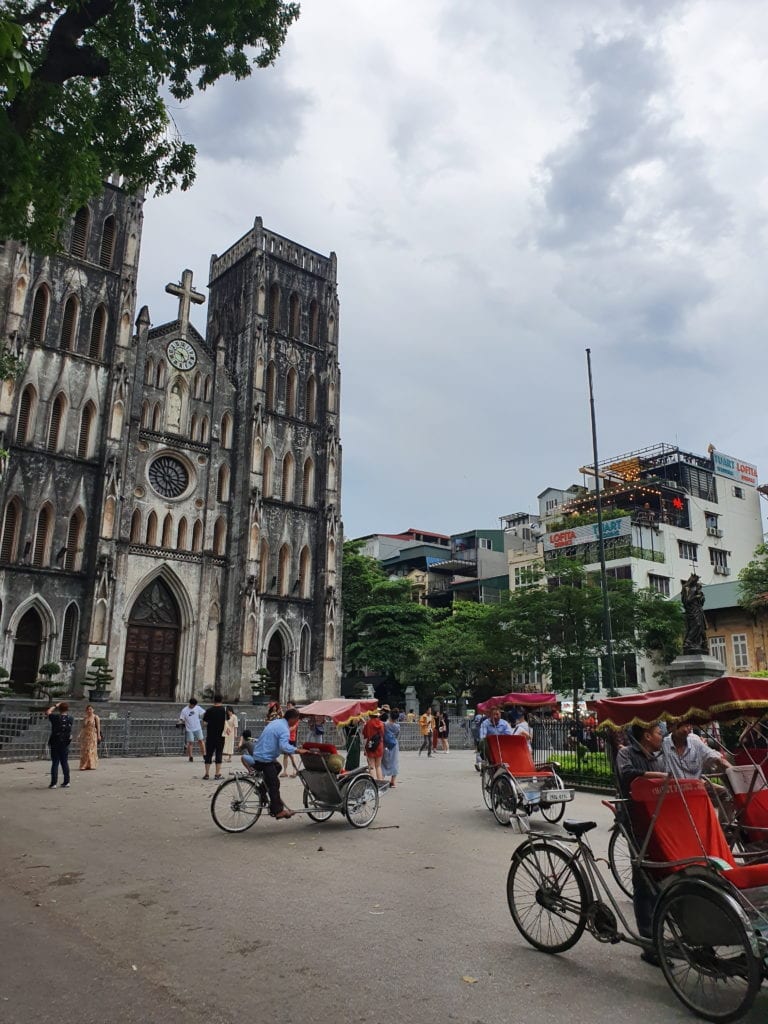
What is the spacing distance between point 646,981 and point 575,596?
2441 centimetres

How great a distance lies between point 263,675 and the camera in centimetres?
3145

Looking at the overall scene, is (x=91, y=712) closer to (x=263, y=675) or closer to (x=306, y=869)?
(x=306, y=869)

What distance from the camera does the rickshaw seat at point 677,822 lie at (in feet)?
17.4

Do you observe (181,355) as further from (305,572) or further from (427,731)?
(427,731)

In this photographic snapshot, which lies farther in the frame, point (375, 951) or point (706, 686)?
point (706, 686)

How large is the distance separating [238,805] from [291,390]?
2859cm

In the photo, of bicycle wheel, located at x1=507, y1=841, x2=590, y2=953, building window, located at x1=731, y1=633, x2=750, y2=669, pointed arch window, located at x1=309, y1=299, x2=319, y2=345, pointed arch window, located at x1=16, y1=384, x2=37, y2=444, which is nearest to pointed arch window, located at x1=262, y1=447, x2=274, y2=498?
pointed arch window, located at x1=309, y1=299, x2=319, y2=345

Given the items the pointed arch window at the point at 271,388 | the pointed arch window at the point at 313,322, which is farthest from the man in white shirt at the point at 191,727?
the pointed arch window at the point at 313,322

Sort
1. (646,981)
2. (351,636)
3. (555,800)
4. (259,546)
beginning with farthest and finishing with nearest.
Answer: (351,636), (259,546), (555,800), (646,981)

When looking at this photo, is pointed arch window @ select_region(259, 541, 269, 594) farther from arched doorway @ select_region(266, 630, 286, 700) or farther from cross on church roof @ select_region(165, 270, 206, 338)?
cross on church roof @ select_region(165, 270, 206, 338)

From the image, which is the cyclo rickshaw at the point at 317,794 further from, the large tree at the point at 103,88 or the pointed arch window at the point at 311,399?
the pointed arch window at the point at 311,399

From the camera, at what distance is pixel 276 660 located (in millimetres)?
34000

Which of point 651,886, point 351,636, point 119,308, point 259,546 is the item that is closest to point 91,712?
point 651,886

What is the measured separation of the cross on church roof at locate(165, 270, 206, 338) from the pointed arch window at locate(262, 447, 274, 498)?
623cm
